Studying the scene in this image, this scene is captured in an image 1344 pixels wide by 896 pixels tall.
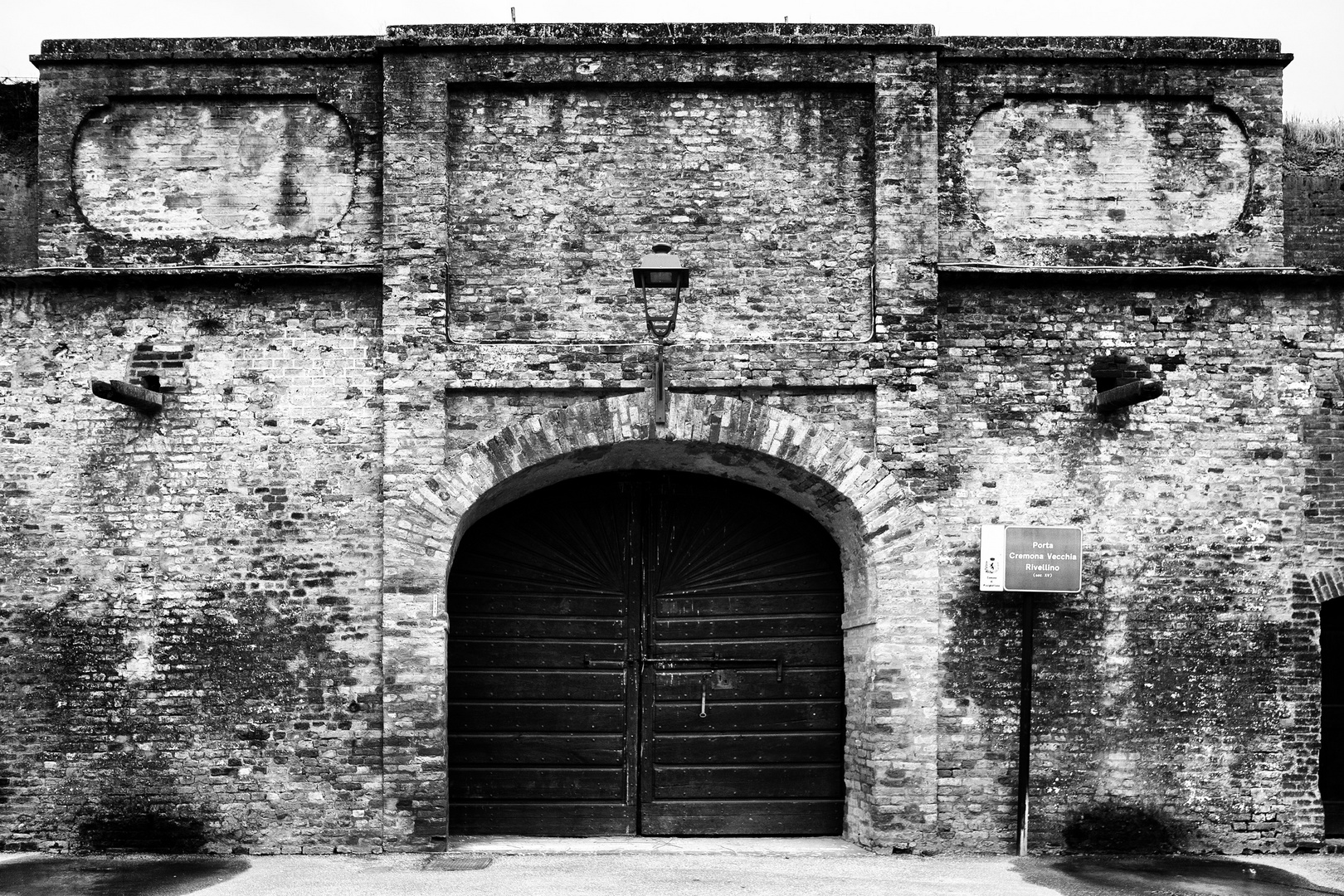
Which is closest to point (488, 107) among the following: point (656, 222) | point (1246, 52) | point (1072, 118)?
point (656, 222)

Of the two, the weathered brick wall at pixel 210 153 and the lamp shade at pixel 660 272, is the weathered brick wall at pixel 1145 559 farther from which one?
the weathered brick wall at pixel 210 153

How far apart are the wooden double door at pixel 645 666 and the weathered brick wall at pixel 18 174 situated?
375 centimetres

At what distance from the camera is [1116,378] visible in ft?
33.6

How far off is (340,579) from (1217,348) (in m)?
6.24

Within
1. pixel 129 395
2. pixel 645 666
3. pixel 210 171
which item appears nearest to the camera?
pixel 129 395

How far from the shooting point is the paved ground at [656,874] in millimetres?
8750

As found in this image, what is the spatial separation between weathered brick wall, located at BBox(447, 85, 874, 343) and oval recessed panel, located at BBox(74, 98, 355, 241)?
0.98m

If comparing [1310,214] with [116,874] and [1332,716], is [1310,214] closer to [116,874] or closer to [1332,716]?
A: [1332,716]

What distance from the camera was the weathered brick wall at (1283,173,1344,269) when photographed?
10.5 metres

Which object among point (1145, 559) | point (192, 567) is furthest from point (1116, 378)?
point (192, 567)

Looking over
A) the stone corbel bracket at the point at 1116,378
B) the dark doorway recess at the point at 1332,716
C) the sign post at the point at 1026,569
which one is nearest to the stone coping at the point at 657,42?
the stone corbel bracket at the point at 1116,378

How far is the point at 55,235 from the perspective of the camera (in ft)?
33.7

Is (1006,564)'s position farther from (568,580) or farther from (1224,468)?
(568,580)

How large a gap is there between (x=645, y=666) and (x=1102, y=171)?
478 cm
